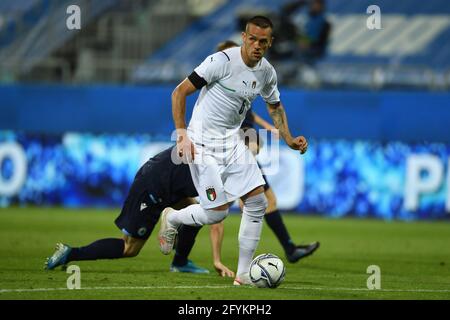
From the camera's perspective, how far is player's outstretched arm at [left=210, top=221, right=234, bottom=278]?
10.3m

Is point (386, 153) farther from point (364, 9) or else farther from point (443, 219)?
point (364, 9)

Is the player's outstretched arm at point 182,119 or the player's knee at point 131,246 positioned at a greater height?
the player's outstretched arm at point 182,119

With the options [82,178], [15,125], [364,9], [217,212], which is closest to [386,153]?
[364,9]

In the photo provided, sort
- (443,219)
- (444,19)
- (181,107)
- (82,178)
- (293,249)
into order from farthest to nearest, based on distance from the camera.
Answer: (444,19), (82,178), (443,219), (293,249), (181,107)

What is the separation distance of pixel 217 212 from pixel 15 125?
13.8m

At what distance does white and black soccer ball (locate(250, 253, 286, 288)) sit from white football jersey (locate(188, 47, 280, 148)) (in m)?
1.14

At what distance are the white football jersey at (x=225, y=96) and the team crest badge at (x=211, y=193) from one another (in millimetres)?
426

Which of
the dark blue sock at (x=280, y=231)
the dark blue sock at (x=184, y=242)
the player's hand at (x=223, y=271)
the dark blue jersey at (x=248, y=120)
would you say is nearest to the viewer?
the player's hand at (x=223, y=271)

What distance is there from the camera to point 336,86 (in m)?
21.6

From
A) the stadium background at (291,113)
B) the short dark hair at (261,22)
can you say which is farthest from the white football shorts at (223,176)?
the stadium background at (291,113)

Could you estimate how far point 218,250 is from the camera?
10.6 m

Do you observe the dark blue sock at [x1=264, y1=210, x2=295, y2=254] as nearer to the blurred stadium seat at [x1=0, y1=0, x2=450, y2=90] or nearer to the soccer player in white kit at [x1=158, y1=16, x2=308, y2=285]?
the soccer player in white kit at [x1=158, y1=16, x2=308, y2=285]

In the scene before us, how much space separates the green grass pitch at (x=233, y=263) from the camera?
865 centimetres

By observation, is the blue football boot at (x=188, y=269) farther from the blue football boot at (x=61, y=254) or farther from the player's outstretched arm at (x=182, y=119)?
the player's outstretched arm at (x=182, y=119)
